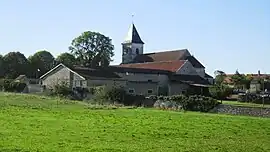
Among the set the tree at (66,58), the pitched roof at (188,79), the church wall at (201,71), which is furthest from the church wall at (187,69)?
the tree at (66,58)

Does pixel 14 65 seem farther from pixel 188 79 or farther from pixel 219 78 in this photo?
pixel 219 78

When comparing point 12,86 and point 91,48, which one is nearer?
point 12,86

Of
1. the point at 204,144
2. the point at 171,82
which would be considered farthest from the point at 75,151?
the point at 171,82

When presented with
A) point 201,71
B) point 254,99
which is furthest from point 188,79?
point 254,99

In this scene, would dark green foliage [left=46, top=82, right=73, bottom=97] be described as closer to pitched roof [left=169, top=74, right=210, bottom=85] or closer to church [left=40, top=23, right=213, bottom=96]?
church [left=40, top=23, right=213, bottom=96]

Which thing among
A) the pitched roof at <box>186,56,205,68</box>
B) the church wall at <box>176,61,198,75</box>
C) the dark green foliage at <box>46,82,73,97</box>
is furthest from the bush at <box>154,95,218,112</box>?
the pitched roof at <box>186,56,205,68</box>

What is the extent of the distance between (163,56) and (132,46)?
1194 centimetres

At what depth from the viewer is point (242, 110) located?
43.6m

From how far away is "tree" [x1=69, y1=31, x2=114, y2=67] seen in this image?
117250mm

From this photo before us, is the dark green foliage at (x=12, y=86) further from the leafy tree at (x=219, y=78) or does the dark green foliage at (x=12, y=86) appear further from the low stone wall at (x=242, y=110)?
the leafy tree at (x=219, y=78)

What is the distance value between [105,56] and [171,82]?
39.5 m

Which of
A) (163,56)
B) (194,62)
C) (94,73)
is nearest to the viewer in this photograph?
(94,73)

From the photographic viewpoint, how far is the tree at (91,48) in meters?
117

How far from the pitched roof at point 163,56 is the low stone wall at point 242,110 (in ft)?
182
